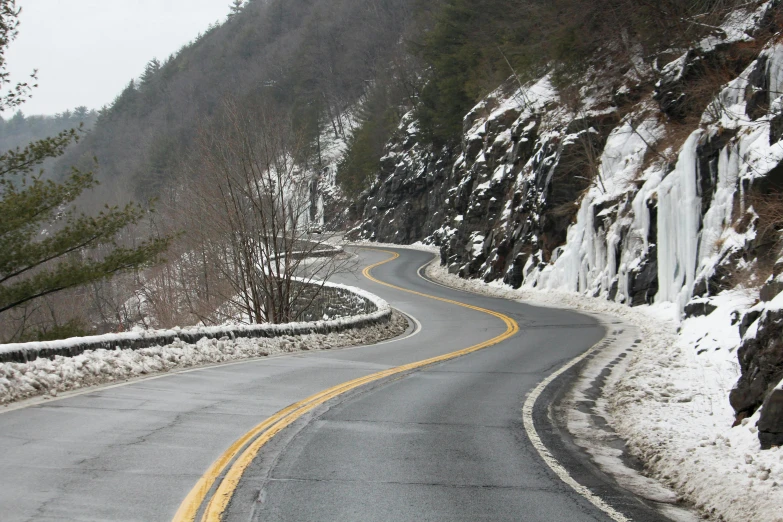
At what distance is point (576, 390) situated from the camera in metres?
11.5

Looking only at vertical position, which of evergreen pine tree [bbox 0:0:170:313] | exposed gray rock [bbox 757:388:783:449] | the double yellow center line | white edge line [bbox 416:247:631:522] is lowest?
→ white edge line [bbox 416:247:631:522]

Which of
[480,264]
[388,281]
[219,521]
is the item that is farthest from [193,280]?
[219,521]

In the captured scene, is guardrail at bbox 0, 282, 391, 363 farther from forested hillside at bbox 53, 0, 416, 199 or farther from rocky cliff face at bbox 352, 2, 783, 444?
forested hillside at bbox 53, 0, 416, 199

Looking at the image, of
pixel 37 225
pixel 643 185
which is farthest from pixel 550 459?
pixel 643 185

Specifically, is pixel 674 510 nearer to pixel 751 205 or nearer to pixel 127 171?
pixel 751 205

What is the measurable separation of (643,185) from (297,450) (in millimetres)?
21000

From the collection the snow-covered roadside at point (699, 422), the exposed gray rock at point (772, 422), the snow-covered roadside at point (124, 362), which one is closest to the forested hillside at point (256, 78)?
the snow-covered roadside at point (124, 362)

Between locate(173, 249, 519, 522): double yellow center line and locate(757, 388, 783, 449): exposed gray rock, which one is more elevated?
locate(757, 388, 783, 449): exposed gray rock

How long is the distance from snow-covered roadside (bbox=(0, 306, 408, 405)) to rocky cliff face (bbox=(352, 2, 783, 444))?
892cm

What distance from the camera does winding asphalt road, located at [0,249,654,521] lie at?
18.1 ft

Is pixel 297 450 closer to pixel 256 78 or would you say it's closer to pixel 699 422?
pixel 699 422

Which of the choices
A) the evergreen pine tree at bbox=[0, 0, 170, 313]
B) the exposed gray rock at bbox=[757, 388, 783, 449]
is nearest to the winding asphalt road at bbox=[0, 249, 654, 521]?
the exposed gray rock at bbox=[757, 388, 783, 449]

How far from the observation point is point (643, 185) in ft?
82.7

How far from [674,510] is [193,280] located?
3679cm
